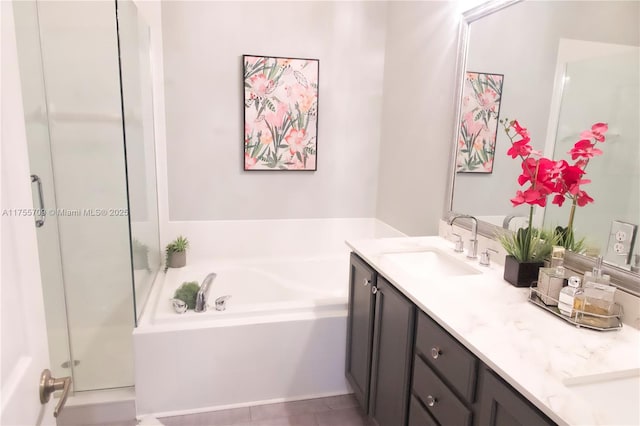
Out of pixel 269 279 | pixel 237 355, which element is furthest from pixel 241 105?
pixel 237 355

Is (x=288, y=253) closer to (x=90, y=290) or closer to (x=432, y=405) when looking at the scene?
(x=90, y=290)

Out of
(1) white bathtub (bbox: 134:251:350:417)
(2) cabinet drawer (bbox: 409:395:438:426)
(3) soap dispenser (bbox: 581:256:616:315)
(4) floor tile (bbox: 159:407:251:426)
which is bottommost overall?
(4) floor tile (bbox: 159:407:251:426)

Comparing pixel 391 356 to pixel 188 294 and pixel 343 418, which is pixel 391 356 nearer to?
pixel 343 418

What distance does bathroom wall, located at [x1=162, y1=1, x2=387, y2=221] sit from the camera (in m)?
2.82

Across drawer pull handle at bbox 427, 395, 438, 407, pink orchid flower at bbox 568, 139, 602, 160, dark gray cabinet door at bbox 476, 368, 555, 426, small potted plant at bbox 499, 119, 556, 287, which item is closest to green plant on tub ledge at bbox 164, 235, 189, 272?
drawer pull handle at bbox 427, 395, 438, 407

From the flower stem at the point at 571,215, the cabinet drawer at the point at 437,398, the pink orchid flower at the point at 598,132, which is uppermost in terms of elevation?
the pink orchid flower at the point at 598,132

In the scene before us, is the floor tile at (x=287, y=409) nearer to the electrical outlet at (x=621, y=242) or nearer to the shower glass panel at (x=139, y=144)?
the shower glass panel at (x=139, y=144)

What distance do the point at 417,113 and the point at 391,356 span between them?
162cm

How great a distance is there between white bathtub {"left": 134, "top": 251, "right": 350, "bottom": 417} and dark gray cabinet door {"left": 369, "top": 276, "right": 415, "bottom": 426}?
19.0 inches

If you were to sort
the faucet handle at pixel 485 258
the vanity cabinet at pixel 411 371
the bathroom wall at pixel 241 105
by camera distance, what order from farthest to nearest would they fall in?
the bathroom wall at pixel 241 105 < the faucet handle at pixel 485 258 < the vanity cabinet at pixel 411 371

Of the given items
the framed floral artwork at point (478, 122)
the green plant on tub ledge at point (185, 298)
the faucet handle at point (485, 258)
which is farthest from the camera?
the green plant on tub ledge at point (185, 298)

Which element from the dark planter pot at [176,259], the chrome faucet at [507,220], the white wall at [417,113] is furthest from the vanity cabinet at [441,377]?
the dark planter pot at [176,259]

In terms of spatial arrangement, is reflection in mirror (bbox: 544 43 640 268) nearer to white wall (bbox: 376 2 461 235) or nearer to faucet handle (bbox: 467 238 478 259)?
faucet handle (bbox: 467 238 478 259)

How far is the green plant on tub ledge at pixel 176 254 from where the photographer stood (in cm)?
291
